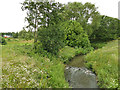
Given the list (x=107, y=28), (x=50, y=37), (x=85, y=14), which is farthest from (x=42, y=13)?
(x=107, y=28)

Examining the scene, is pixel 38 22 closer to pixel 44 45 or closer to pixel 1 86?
pixel 44 45

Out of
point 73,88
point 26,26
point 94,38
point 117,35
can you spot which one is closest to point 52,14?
point 26,26

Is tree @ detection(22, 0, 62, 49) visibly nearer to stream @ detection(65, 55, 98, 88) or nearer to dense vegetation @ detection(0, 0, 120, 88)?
dense vegetation @ detection(0, 0, 120, 88)

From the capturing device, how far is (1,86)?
535cm

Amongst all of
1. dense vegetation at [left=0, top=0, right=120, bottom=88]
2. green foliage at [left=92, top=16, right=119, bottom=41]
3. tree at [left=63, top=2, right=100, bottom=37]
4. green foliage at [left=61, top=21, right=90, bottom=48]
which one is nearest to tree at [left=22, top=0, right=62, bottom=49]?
dense vegetation at [left=0, top=0, right=120, bottom=88]

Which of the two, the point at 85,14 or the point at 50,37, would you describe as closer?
the point at 50,37

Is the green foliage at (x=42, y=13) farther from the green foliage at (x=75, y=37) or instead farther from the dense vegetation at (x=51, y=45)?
the green foliage at (x=75, y=37)

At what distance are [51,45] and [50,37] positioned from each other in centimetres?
97

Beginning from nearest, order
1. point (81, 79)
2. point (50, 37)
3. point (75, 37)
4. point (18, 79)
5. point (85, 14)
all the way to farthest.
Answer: point (18, 79) → point (81, 79) → point (50, 37) → point (75, 37) → point (85, 14)

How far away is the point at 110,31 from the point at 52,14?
2079cm

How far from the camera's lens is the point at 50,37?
12.7 m

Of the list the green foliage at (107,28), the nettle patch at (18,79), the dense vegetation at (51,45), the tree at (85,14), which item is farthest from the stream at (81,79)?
the green foliage at (107,28)

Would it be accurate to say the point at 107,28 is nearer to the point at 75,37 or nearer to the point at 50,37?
the point at 75,37

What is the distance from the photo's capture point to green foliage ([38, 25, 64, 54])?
1255cm
